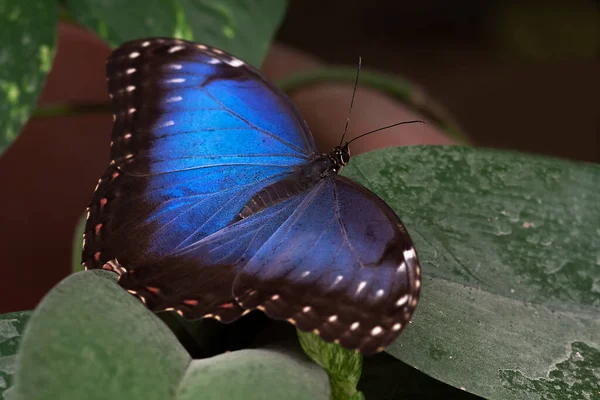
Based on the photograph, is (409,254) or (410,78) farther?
(410,78)

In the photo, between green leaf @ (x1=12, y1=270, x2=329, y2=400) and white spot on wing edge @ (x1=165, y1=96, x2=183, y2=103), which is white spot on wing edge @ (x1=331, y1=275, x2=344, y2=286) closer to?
green leaf @ (x1=12, y1=270, x2=329, y2=400)

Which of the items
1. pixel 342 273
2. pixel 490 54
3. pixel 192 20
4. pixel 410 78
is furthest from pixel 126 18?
pixel 490 54

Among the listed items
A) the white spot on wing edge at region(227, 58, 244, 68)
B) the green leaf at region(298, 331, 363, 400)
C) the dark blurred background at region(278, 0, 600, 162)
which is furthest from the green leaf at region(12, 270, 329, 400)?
the dark blurred background at region(278, 0, 600, 162)

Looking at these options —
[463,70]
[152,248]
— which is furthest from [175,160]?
[463,70]

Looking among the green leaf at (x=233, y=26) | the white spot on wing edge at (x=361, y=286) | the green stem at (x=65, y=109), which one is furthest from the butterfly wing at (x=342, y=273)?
the green stem at (x=65, y=109)

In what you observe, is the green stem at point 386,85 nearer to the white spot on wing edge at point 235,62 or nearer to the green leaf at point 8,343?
the white spot on wing edge at point 235,62

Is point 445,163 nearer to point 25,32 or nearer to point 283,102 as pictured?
point 283,102

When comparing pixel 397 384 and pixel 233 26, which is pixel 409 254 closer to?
pixel 397 384
